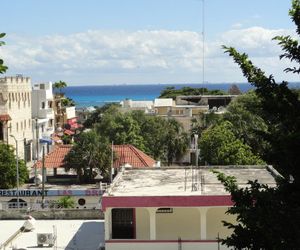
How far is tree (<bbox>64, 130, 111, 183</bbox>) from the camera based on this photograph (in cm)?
4784

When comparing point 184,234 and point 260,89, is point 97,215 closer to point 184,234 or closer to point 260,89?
point 184,234

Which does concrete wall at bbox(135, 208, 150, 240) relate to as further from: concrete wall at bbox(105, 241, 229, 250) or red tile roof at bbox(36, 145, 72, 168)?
red tile roof at bbox(36, 145, 72, 168)

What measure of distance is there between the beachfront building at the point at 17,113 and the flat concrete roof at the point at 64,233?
3152 centimetres

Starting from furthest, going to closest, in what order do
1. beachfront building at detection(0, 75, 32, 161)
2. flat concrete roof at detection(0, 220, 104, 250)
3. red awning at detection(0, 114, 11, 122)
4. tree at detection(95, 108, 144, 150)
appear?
tree at detection(95, 108, 144, 150) → beachfront building at detection(0, 75, 32, 161) → red awning at detection(0, 114, 11, 122) → flat concrete roof at detection(0, 220, 104, 250)

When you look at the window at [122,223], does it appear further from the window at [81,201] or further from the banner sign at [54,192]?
the window at [81,201]

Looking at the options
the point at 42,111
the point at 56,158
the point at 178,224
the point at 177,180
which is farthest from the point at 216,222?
the point at 42,111

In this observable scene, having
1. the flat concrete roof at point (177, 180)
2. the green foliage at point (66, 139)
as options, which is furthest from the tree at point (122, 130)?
the flat concrete roof at point (177, 180)

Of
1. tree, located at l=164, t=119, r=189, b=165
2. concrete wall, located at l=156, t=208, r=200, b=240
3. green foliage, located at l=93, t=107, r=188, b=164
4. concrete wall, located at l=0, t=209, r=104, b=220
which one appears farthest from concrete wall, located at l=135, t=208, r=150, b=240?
tree, located at l=164, t=119, r=189, b=165

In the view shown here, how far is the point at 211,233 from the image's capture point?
72.0 feet

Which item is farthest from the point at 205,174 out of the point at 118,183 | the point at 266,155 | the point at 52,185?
the point at 52,185

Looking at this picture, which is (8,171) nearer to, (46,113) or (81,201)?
→ (81,201)

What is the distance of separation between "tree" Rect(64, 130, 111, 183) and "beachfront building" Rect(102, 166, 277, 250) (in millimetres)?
24089

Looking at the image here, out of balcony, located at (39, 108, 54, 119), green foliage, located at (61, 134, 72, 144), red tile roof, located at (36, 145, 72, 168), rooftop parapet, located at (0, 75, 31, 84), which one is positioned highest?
rooftop parapet, located at (0, 75, 31, 84)

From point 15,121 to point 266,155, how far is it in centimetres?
5104
